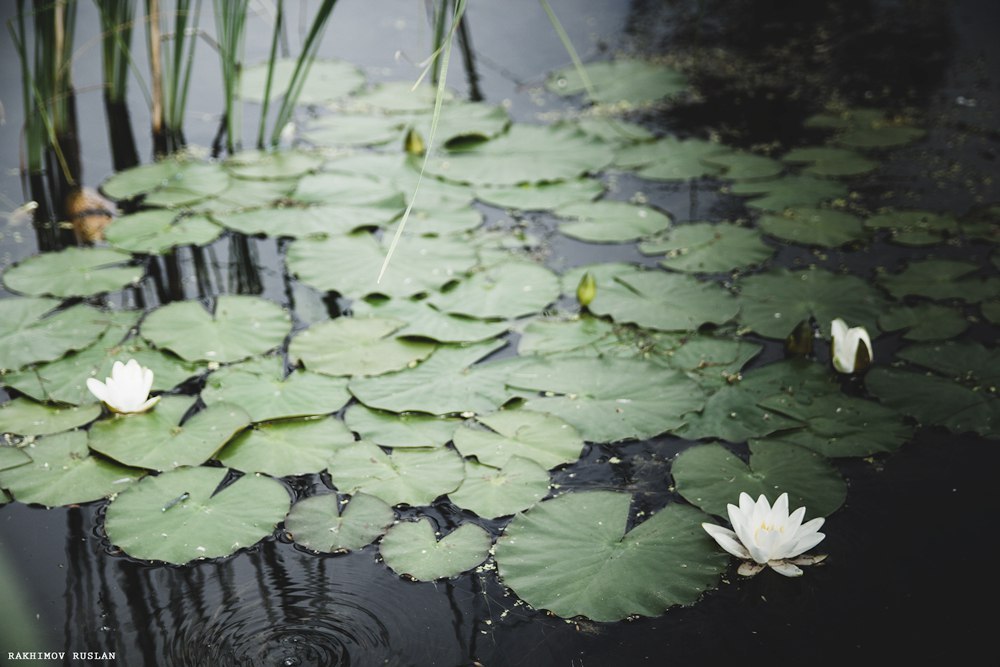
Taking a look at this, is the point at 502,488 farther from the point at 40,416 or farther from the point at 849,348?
the point at 40,416

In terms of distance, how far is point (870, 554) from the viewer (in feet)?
6.15

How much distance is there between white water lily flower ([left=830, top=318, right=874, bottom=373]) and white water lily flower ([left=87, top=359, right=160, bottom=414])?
6.08 ft

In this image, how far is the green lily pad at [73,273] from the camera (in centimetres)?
283

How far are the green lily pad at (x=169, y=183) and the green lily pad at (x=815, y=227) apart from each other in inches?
83.4

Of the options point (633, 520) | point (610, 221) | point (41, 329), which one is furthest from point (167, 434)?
point (610, 221)

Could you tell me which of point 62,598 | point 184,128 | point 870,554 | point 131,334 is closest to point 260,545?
point 62,598

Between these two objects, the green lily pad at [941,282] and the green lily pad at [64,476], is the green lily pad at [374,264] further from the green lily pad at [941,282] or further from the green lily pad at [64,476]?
the green lily pad at [941,282]

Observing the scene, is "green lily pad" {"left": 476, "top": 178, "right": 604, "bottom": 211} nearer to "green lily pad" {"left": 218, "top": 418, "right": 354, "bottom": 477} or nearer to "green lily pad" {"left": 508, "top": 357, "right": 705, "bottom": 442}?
"green lily pad" {"left": 508, "top": 357, "right": 705, "bottom": 442}

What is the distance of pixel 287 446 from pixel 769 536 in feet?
3.88

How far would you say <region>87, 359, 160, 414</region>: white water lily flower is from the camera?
7.36 feet

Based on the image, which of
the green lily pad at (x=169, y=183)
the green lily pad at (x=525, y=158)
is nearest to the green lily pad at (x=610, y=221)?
the green lily pad at (x=525, y=158)

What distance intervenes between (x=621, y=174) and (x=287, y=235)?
138 cm

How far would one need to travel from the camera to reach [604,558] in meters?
1.86

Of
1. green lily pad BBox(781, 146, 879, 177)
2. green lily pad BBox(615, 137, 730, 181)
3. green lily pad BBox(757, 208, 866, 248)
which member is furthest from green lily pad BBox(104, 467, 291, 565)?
green lily pad BBox(781, 146, 879, 177)
